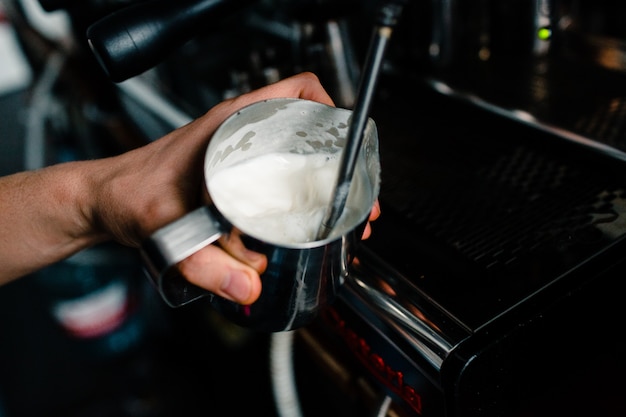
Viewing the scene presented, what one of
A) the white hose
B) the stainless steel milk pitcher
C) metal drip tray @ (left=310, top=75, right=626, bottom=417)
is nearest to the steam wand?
the stainless steel milk pitcher

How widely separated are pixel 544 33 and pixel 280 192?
0.54 m

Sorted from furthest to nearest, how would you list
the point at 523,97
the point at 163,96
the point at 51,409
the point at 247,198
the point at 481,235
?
the point at 51,409 < the point at 163,96 < the point at 523,97 < the point at 481,235 < the point at 247,198

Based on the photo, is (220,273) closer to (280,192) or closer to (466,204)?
(280,192)

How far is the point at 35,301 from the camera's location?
1.60 meters

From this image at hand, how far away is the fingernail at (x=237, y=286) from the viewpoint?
33 cm

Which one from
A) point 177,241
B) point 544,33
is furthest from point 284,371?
point 544,33

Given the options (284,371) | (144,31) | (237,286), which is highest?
(144,31)

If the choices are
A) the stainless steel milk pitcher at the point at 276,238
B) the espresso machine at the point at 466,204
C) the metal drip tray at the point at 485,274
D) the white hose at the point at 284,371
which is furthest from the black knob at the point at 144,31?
the white hose at the point at 284,371

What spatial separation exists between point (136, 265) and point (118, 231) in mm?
981

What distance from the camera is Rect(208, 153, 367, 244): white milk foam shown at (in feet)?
1.17

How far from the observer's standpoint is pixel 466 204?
0.56 meters

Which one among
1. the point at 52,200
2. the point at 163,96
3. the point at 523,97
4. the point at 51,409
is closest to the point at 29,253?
the point at 52,200

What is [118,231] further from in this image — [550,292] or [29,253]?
[550,292]

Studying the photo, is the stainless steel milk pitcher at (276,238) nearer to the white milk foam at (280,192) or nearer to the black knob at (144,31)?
the white milk foam at (280,192)
